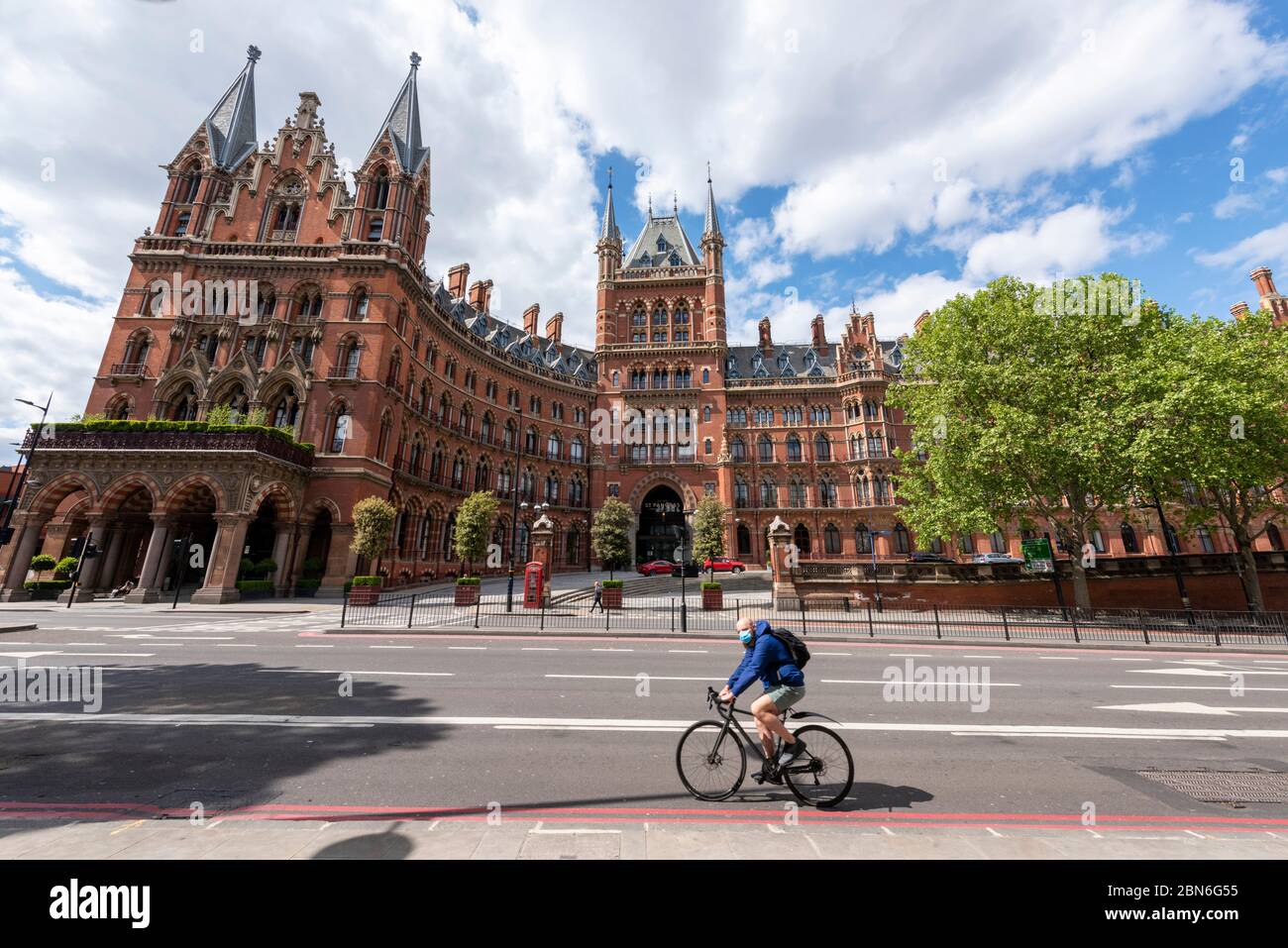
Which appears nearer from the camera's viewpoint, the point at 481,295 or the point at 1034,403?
the point at 1034,403

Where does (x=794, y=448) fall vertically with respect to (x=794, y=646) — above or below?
above

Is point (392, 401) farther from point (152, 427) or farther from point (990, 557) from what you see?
point (990, 557)

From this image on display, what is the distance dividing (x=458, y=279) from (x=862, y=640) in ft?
150

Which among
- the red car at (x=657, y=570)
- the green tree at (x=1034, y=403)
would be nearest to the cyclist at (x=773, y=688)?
the green tree at (x=1034, y=403)

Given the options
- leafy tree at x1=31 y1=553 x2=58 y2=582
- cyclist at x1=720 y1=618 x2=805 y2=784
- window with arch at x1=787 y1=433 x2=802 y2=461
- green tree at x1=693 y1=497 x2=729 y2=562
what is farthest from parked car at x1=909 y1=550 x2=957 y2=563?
leafy tree at x1=31 y1=553 x2=58 y2=582

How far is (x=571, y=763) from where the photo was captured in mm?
5523

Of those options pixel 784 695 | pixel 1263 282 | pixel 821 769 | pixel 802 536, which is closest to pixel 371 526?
pixel 784 695

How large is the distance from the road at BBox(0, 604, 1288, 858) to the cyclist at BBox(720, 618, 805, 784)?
541 mm

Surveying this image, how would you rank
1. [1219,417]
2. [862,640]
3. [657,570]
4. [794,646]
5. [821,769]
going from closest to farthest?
1. [821,769]
2. [794,646]
3. [862,640]
4. [1219,417]
5. [657,570]

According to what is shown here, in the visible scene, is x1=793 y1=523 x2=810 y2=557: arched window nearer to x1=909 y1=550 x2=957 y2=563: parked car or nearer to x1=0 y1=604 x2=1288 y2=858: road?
x1=909 y1=550 x2=957 y2=563: parked car

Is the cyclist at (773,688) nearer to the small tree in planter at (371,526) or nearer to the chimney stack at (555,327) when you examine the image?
the small tree in planter at (371,526)

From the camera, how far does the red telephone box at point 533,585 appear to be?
21.8 meters

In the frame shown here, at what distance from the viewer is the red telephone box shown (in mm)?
21828
